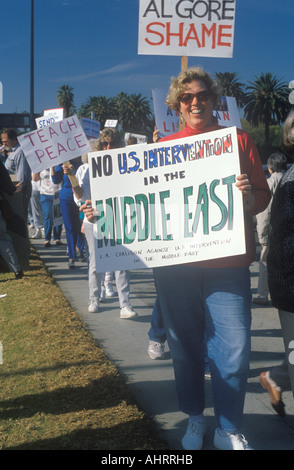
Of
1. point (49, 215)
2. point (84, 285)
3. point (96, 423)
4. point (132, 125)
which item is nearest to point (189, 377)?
point (96, 423)

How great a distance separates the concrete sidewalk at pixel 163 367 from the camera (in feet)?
10.8

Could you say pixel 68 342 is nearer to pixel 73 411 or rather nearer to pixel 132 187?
pixel 73 411

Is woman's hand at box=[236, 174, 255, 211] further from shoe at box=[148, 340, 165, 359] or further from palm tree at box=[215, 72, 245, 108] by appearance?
palm tree at box=[215, 72, 245, 108]

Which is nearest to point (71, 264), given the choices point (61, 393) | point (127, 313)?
point (127, 313)

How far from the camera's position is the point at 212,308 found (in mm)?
2969

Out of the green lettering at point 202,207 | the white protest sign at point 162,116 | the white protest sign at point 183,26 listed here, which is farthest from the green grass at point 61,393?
the white protest sign at point 183,26

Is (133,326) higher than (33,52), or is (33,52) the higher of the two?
(33,52)

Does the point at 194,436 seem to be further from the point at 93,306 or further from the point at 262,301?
the point at 262,301

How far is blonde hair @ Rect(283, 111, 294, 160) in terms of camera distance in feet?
8.93

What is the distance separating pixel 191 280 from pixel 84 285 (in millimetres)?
4887

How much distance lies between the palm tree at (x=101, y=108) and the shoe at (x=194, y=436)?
106m

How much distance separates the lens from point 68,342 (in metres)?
4.97

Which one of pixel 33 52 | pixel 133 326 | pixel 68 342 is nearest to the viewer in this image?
pixel 68 342
